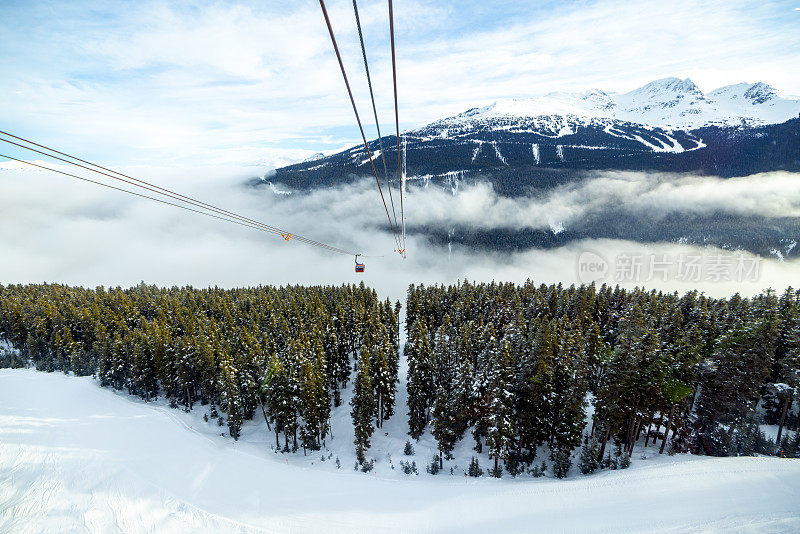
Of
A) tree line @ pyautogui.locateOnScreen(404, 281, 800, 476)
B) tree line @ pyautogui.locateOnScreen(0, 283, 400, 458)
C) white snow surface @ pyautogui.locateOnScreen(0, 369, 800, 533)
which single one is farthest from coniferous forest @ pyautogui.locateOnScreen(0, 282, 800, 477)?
white snow surface @ pyautogui.locateOnScreen(0, 369, 800, 533)

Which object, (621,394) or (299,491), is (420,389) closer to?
(299,491)

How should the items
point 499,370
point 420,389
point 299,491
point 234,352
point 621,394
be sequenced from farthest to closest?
point 234,352 < point 420,389 < point 499,370 < point 299,491 < point 621,394

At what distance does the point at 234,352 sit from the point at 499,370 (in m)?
46.5

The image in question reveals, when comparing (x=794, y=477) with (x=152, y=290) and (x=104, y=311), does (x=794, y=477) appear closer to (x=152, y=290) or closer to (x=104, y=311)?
(x=104, y=311)

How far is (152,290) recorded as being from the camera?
11512 centimetres

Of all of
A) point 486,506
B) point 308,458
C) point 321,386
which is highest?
Result: point 321,386

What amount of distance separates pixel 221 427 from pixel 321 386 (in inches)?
777

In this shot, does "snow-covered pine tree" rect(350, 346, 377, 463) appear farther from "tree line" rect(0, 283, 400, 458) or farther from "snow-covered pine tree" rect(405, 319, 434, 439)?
"snow-covered pine tree" rect(405, 319, 434, 439)

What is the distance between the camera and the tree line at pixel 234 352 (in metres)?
45.9

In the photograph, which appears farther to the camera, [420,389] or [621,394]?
[420,389]

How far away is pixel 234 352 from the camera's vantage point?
59.4 m

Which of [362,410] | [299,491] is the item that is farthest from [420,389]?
[299,491]

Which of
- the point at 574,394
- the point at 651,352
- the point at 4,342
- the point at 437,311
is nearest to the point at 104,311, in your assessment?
the point at 4,342

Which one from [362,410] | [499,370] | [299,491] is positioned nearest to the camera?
[299,491]
